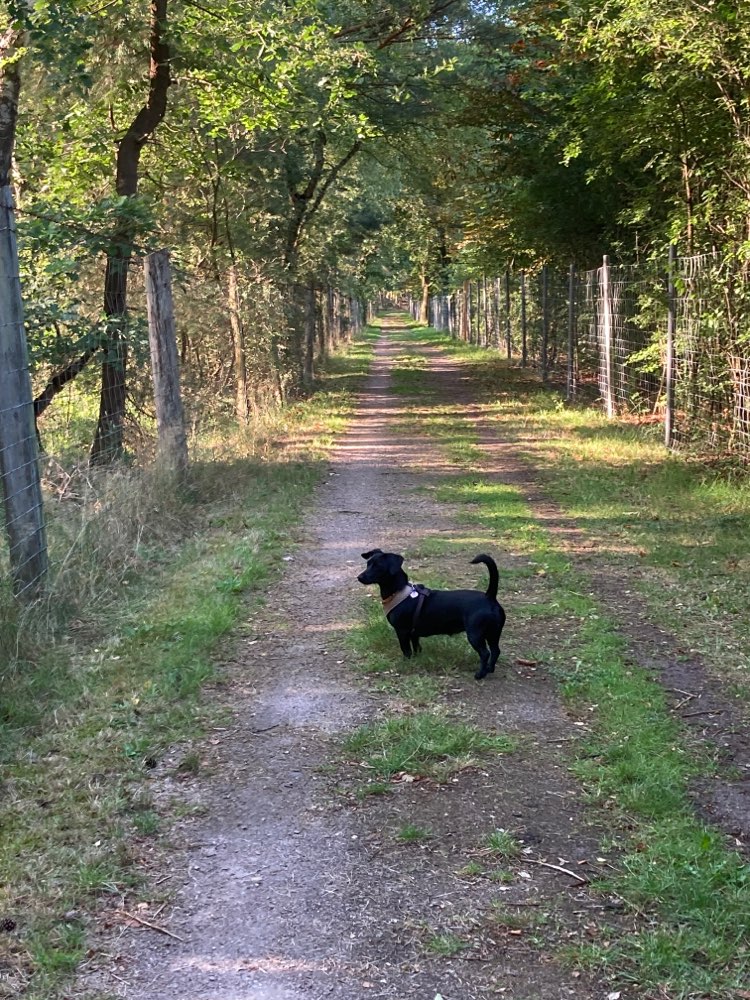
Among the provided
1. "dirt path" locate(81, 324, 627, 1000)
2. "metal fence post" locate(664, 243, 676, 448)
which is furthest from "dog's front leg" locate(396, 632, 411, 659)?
"metal fence post" locate(664, 243, 676, 448)

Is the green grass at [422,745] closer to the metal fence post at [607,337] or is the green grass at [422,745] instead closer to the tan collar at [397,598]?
the tan collar at [397,598]

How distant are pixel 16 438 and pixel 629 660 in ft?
12.0

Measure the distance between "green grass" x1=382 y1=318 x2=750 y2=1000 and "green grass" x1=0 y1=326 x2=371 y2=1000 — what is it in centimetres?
166

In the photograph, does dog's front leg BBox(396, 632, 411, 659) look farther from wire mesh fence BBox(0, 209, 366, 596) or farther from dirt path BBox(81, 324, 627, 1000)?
wire mesh fence BBox(0, 209, 366, 596)

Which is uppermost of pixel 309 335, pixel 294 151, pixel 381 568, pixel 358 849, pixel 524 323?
pixel 294 151

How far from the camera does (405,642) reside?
5203mm

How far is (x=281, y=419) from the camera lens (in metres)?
14.8

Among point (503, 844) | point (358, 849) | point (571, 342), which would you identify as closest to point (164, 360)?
point (358, 849)

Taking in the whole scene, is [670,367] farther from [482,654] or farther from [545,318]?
[545,318]

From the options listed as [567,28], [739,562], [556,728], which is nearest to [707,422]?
[739,562]

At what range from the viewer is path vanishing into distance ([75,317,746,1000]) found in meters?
2.83

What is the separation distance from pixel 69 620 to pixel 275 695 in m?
1.62

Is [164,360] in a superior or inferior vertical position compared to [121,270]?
inferior

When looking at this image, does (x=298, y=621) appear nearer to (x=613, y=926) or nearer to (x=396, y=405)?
(x=613, y=926)
